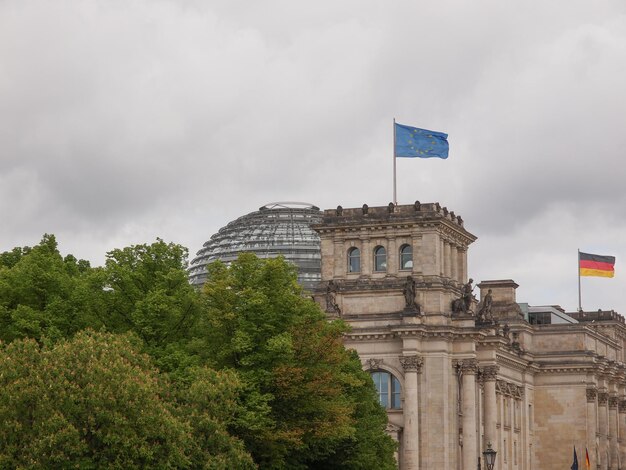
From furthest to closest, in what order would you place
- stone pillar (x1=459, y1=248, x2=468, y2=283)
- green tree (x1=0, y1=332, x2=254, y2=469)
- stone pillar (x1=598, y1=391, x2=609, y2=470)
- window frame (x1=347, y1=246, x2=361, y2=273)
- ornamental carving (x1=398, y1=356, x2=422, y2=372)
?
stone pillar (x1=598, y1=391, x2=609, y2=470)
stone pillar (x1=459, y1=248, x2=468, y2=283)
window frame (x1=347, y1=246, x2=361, y2=273)
ornamental carving (x1=398, y1=356, x2=422, y2=372)
green tree (x1=0, y1=332, x2=254, y2=469)

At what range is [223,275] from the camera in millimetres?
99875

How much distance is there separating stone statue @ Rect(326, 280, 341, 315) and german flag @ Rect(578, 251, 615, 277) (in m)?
53.3

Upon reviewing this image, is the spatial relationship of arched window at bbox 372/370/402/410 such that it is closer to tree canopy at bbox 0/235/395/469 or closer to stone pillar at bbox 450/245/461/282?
stone pillar at bbox 450/245/461/282

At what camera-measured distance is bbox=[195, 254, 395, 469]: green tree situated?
9394 centimetres

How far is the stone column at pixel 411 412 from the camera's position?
128 meters

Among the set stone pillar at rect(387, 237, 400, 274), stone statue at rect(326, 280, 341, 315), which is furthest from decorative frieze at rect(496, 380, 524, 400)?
stone statue at rect(326, 280, 341, 315)

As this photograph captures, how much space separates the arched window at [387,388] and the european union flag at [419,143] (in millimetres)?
19564

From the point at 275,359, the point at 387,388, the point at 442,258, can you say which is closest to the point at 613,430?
the point at 442,258

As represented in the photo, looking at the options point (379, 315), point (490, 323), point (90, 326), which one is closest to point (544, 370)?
point (490, 323)

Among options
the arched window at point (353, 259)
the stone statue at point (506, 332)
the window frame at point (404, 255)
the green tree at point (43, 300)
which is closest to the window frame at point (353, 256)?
the arched window at point (353, 259)

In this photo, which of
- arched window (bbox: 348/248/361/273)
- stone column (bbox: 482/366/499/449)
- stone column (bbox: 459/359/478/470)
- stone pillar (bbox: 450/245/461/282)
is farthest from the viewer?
stone column (bbox: 482/366/499/449)

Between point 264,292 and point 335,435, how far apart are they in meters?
10.4

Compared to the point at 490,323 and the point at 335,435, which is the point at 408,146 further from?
the point at 335,435

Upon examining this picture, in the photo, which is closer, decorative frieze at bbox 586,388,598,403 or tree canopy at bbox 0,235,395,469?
tree canopy at bbox 0,235,395,469
